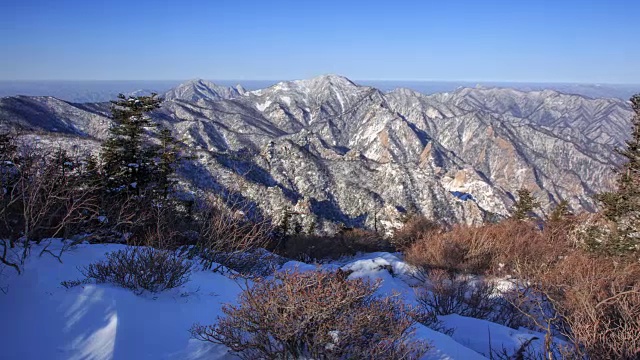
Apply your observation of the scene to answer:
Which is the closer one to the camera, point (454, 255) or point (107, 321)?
point (107, 321)

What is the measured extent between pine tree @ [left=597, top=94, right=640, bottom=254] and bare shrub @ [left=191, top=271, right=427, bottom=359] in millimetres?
20400

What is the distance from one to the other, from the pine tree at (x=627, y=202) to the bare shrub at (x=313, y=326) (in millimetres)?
20400

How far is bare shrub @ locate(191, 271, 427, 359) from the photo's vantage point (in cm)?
497

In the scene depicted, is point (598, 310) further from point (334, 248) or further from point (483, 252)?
point (334, 248)

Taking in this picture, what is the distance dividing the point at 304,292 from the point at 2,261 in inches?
238

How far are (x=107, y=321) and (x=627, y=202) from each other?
991 inches

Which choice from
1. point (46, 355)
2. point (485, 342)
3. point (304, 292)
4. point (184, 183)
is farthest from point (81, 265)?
point (184, 183)


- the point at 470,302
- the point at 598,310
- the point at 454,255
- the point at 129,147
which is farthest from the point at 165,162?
the point at 598,310

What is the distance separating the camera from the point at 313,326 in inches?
199

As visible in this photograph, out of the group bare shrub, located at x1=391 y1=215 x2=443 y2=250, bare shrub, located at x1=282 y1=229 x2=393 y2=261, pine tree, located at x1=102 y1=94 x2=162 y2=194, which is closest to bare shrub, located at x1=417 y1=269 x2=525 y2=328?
bare shrub, located at x1=282 y1=229 x2=393 y2=261

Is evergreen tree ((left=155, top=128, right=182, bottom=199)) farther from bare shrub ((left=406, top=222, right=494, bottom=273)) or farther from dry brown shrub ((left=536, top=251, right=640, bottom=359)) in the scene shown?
dry brown shrub ((left=536, top=251, right=640, bottom=359))

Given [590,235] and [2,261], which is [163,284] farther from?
[590,235]

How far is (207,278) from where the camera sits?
28.1ft

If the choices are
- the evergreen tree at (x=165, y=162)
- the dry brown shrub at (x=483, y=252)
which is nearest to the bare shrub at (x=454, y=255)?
the dry brown shrub at (x=483, y=252)
